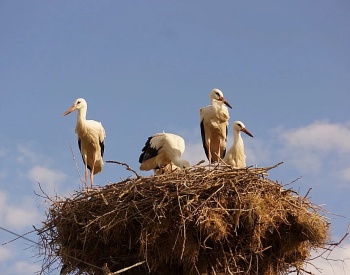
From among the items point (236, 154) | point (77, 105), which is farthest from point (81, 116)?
point (236, 154)

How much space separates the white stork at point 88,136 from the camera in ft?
35.2

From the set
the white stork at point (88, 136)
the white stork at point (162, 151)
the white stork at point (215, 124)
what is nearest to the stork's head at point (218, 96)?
the white stork at point (215, 124)

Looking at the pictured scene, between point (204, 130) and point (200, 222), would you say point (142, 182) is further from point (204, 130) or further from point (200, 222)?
point (204, 130)

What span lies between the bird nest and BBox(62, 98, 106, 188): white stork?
3547 mm

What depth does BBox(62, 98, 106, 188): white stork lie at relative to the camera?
10734 millimetres

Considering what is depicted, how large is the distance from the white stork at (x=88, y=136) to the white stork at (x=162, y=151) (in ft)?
3.03

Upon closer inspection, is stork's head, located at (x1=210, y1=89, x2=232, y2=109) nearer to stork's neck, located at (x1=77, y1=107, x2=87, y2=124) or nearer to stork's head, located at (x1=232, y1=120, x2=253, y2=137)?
stork's head, located at (x1=232, y1=120, x2=253, y2=137)

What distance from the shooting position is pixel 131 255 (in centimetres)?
692

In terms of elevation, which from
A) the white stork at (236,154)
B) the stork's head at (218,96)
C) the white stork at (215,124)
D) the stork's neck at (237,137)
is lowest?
the white stork at (236,154)

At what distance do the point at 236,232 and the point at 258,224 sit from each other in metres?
0.21

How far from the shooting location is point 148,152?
10055 mm

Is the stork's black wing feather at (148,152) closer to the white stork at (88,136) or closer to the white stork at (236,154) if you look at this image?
the white stork at (88,136)

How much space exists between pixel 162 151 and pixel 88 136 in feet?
4.85

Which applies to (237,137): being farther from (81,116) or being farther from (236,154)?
(81,116)
